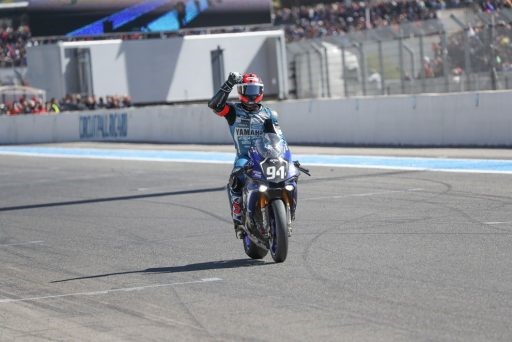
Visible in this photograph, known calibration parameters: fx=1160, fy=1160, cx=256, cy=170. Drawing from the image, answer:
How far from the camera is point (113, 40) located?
49.3 metres

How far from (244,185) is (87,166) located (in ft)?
53.0

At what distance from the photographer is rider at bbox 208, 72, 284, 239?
1004 centimetres

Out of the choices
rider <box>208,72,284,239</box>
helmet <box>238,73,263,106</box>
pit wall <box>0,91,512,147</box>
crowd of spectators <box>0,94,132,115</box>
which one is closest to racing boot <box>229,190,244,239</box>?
rider <box>208,72,284,239</box>

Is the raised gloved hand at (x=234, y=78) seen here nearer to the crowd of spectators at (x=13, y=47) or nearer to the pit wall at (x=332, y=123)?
the pit wall at (x=332, y=123)

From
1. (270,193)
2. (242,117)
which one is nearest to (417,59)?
(242,117)

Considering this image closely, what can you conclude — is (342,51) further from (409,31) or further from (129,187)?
Result: (129,187)

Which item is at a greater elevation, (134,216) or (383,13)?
(383,13)

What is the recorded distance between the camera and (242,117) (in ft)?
33.4

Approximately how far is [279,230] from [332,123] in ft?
57.9

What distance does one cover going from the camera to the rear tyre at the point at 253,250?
10.1m

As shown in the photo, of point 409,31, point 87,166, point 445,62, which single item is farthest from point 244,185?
point 409,31

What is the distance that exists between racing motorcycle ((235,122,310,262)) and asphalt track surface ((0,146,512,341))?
24cm

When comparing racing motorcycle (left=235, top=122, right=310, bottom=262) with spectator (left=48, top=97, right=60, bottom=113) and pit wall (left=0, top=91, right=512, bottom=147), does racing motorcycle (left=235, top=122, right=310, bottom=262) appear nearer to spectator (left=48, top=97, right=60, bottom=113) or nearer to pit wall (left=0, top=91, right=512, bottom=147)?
pit wall (left=0, top=91, right=512, bottom=147)

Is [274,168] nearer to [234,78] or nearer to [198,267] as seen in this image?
[234,78]
